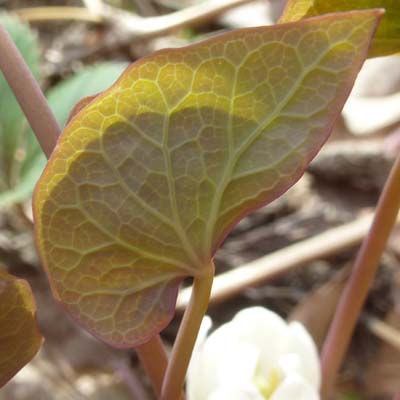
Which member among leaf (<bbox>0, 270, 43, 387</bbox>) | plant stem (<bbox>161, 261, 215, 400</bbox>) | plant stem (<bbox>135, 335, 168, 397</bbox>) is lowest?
plant stem (<bbox>135, 335, 168, 397</bbox>)

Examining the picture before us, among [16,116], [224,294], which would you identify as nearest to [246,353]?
[224,294]

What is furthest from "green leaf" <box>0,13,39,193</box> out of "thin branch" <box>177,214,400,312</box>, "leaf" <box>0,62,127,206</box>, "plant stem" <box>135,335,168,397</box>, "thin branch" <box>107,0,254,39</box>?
"plant stem" <box>135,335,168,397</box>

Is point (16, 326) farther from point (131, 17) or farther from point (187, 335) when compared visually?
point (131, 17)

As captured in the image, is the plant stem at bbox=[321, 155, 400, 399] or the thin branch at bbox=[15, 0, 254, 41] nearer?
the plant stem at bbox=[321, 155, 400, 399]

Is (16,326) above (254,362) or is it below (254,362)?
above

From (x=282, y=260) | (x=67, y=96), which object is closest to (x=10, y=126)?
(x=67, y=96)

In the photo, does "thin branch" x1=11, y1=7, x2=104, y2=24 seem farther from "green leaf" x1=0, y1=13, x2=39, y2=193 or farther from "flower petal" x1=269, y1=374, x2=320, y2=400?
"flower petal" x1=269, y1=374, x2=320, y2=400

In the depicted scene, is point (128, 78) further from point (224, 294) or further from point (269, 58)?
point (224, 294)

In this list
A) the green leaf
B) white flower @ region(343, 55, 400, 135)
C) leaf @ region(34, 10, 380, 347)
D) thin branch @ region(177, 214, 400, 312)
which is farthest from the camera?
white flower @ region(343, 55, 400, 135)
